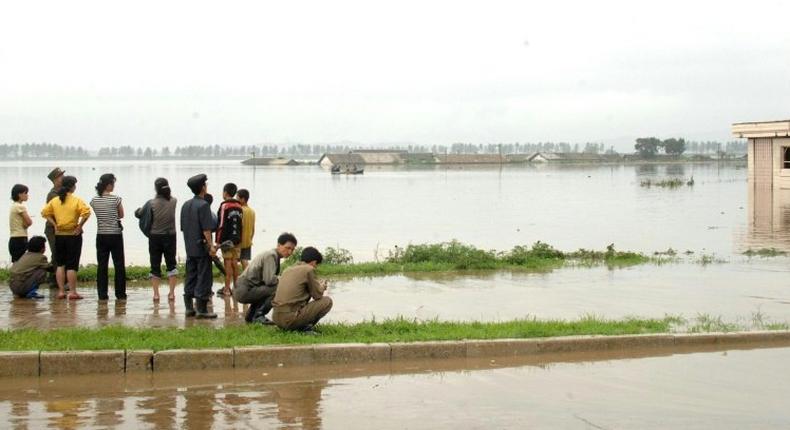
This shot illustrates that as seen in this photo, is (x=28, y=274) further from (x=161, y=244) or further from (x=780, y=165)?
(x=780, y=165)

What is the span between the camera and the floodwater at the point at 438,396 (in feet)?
21.9

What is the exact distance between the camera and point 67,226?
38.6 ft

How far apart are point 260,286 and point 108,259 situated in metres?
2.97

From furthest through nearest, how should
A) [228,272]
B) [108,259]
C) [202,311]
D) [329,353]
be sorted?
[228,272] → [108,259] → [202,311] → [329,353]

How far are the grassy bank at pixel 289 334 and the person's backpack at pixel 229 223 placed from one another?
2278mm

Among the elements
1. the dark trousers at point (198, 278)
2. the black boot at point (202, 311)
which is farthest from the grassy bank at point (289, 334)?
the dark trousers at point (198, 278)

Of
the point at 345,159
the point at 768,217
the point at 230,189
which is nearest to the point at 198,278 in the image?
the point at 230,189

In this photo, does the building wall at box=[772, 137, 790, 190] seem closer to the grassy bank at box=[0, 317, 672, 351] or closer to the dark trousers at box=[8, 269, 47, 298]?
the grassy bank at box=[0, 317, 672, 351]

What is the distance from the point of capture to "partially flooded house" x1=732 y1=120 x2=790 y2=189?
173 feet

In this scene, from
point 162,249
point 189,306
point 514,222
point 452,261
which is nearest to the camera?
point 189,306

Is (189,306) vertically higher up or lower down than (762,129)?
lower down

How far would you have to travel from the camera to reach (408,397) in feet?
24.4

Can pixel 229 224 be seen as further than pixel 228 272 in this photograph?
No

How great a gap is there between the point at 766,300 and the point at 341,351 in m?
7.57
